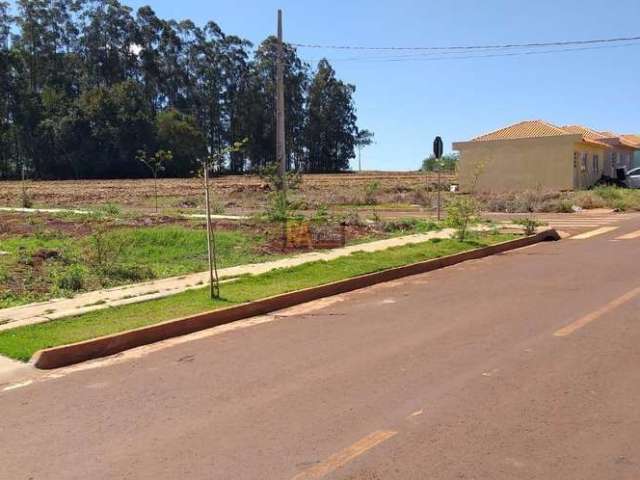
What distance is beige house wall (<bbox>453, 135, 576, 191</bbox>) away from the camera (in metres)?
40.2

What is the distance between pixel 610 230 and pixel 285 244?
34.4 ft

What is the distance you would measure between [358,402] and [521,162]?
3922 cm

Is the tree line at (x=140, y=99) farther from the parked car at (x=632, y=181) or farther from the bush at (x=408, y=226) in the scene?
the bush at (x=408, y=226)

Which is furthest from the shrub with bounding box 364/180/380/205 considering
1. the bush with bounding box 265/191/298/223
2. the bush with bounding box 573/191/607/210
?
the bush with bounding box 265/191/298/223

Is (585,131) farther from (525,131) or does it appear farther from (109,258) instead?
(109,258)

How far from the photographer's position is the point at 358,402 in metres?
5.27

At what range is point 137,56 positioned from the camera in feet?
320

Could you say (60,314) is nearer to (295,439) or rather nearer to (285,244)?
(295,439)

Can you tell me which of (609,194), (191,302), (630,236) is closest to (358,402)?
(191,302)

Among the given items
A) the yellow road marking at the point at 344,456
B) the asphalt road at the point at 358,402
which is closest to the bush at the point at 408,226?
the asphalt road at the point at 358,402

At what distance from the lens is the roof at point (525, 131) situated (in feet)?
138

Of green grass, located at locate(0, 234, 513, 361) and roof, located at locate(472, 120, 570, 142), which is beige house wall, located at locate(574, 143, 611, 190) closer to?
roof, located at locate(472, 120, 570, 142)

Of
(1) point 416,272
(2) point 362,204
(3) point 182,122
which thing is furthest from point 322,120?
(1) point 416,272

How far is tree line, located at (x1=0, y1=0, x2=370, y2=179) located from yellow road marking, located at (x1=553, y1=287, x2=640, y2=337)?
236 ft
